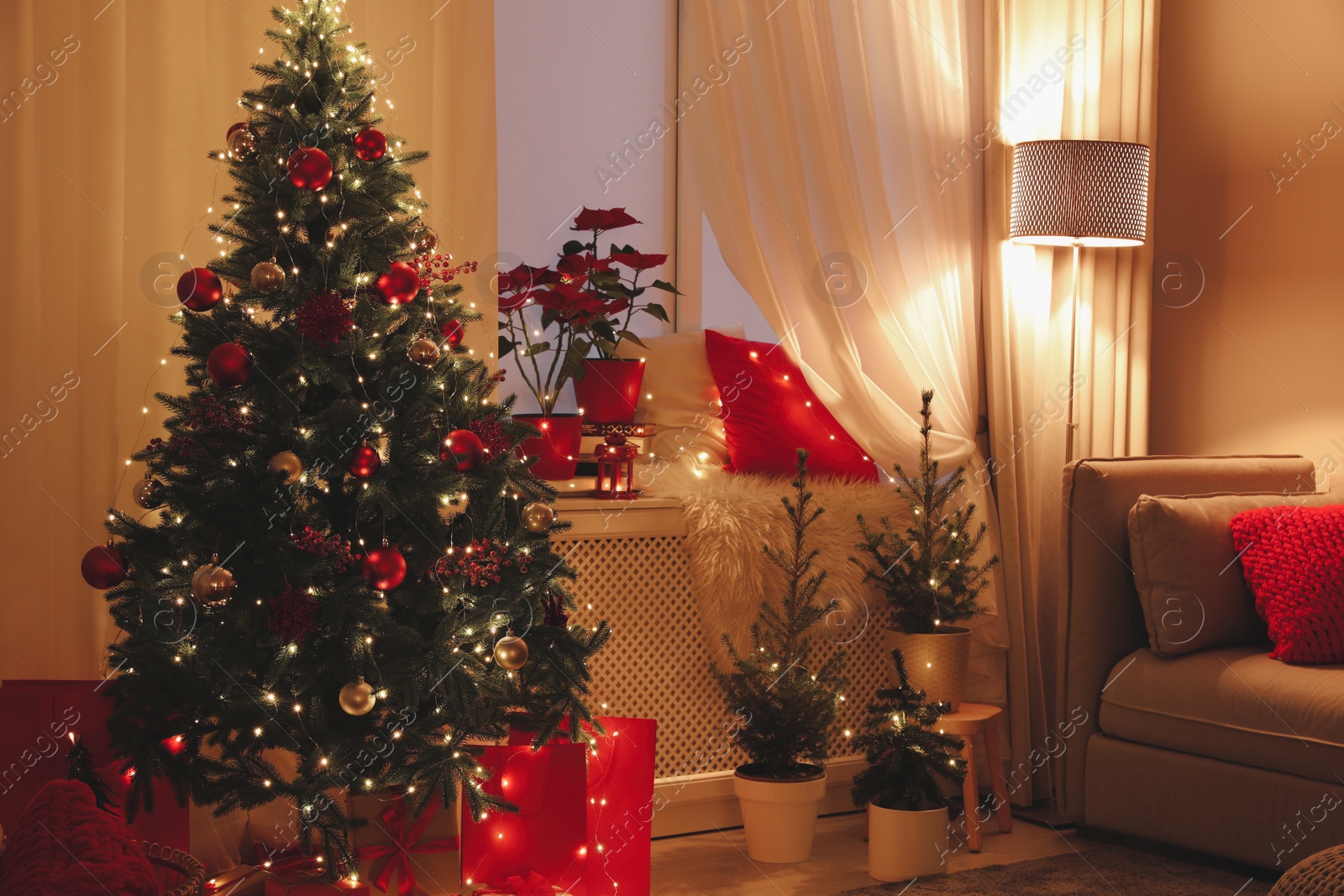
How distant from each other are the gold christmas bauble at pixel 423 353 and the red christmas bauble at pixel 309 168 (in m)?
0.31

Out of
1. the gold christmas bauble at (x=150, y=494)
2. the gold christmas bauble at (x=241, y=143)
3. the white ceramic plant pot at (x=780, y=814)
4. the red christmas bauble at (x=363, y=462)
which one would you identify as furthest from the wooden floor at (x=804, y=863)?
the gold christmas bauble at (x=241, y=143)

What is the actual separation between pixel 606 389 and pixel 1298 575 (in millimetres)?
1681

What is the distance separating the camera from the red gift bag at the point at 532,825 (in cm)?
221

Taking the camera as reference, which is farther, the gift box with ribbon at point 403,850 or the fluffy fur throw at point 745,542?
the fluffy fur throw at point 745,542

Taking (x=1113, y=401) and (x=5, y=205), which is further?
(x=1113, y=401)

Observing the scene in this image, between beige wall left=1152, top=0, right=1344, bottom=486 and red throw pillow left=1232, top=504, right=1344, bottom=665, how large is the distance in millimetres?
610

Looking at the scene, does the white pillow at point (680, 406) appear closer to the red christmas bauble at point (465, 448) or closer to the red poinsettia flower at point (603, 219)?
the red poinsettia flower at point (603, 219)

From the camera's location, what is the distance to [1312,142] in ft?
10.6

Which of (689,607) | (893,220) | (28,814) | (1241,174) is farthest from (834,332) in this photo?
(28,814)

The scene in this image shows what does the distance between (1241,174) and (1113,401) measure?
765 millimetres

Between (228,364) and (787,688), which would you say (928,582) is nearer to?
(787,688)

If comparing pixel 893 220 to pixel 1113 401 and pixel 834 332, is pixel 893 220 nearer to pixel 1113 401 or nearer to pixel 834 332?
pixel 834 332

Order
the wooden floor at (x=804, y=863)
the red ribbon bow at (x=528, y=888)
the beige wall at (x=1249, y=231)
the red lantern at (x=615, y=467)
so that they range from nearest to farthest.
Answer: the red ribbon bow at (x=528, y=888) < the wooden floor at (x=804, y=863) < the red lantern at (x=615, y=467) < the beige wall at (x=1249, y=231)

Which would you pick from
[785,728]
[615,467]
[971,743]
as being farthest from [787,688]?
[615,467]
